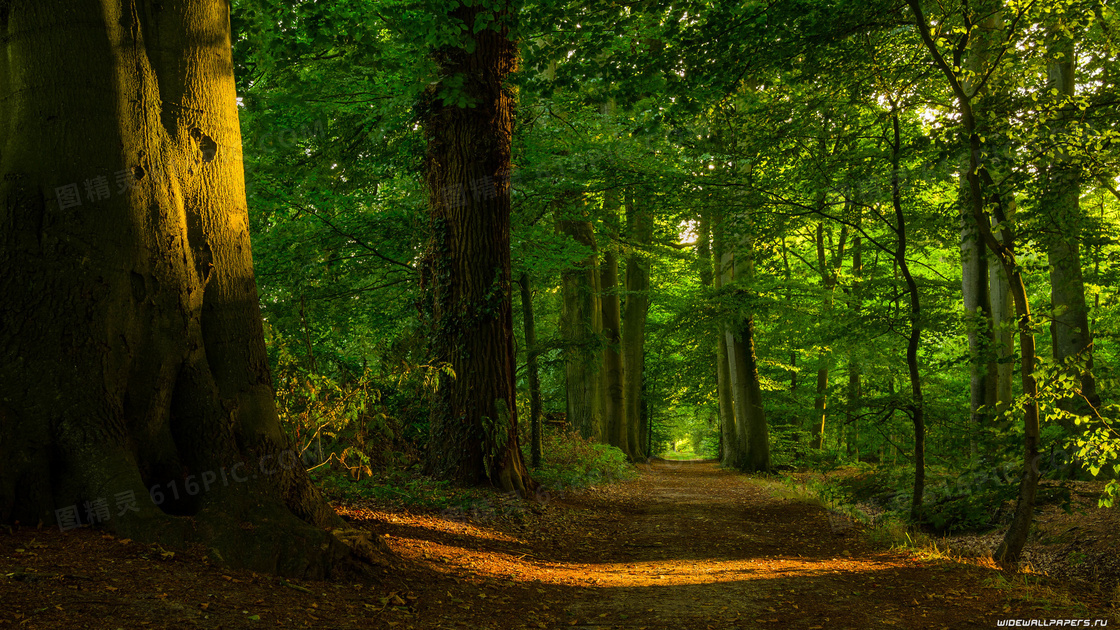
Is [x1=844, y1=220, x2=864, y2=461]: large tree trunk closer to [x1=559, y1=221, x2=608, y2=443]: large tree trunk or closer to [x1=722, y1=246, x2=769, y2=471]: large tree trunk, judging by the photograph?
[x1=722, y1=246, x2=769, y2=471]: large tree trunk

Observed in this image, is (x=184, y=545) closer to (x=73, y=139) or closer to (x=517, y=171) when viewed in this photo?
(x=73, y=139)

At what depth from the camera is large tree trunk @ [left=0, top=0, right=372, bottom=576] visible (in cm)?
352

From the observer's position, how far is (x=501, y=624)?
415 centimetres

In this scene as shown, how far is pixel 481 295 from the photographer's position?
8.45 m

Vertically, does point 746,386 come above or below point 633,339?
below

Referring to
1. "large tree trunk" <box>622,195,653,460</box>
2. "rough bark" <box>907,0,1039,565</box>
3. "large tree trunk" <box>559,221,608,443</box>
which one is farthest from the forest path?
"large tree trunk" <box>622,195,653,460</box>

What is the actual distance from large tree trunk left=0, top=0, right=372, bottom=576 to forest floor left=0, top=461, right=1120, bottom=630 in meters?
0.28

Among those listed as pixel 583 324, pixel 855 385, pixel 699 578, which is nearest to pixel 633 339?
pixel 583 324

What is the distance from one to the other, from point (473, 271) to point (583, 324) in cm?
755

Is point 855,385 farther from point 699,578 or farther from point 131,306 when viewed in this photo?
point 131,306

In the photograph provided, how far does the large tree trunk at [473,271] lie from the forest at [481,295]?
40 millimetres

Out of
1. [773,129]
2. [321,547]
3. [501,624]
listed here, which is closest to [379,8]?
[773,129]

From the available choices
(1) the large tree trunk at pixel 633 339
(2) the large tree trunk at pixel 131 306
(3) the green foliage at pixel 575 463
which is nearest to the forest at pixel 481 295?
(2) the large tree trunk at pixel 131 306

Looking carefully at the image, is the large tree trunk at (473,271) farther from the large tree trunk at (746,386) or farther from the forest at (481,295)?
the large tree trunk at (746,386)
